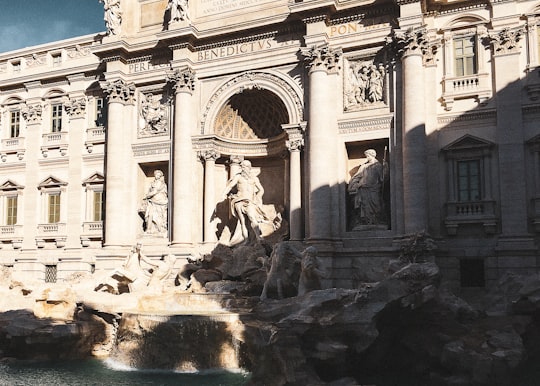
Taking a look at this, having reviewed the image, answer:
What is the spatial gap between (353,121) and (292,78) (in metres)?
3.02

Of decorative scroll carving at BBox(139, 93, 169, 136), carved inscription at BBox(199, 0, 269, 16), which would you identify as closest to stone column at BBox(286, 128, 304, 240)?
decorative scroll carving at BBox(139, 93, 169, 136)

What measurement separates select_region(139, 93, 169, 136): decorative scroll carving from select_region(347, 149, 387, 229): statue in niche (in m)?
8.47

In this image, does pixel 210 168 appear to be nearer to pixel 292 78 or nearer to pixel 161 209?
pixel 161 209

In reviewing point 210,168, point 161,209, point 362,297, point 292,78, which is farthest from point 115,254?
point 362,297

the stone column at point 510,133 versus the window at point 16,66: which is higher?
the window at point 16,66

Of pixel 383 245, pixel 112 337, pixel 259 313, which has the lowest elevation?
pixel 112 337

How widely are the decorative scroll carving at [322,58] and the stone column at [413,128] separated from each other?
2338mm

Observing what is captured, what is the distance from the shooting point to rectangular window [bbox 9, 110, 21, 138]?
27281 millimetres

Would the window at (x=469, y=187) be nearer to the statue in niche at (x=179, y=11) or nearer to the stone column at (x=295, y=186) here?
the stone column at (x=295, y=186)

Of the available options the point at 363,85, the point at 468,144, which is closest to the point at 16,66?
the point at 363,85

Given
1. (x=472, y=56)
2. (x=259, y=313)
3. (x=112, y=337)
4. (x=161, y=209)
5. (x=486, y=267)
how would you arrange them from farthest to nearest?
(x=161, y=209), (x=472, y=56), (x=486, y=267), (x=112, y=337), (x=259, y=313)

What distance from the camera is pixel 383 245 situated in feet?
63.8

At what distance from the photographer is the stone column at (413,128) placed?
739 inches

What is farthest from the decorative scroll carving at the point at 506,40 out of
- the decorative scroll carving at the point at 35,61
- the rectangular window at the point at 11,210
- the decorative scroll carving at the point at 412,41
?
the rectangular window at the point at 11,210
